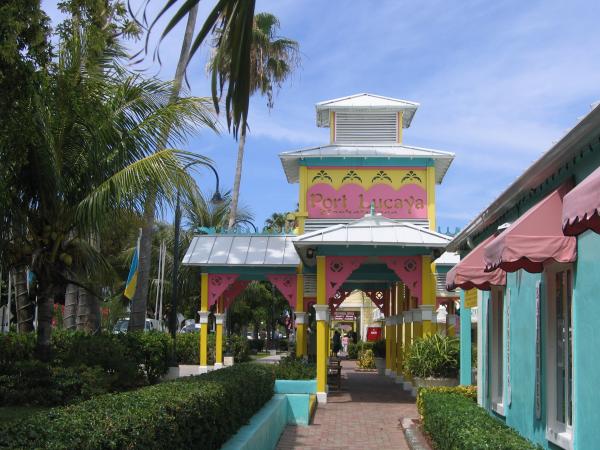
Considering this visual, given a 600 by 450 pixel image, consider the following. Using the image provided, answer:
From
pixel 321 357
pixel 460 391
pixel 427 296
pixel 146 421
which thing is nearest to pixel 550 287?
pixel 146 421

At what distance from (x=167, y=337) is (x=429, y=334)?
303 inches

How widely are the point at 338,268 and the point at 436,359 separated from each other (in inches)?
122

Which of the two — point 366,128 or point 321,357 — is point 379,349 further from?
point 321,357

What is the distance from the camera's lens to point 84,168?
1361cm

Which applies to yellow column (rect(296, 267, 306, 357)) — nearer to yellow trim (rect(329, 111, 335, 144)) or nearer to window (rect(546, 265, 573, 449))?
yellow trim (rect(329, 111, 335, 144))

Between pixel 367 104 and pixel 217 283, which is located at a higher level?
pixel 367 104

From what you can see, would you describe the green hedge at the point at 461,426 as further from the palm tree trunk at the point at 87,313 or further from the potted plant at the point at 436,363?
the palm tree trunk at the point at 87,313

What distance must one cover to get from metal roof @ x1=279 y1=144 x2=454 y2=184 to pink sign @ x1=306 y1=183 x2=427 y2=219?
2.86 ft

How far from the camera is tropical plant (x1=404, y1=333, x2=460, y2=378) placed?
54.1 feet

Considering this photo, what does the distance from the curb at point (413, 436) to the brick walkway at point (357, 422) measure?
13 centimetres

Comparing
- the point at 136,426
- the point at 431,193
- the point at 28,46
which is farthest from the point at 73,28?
the point at 431,193

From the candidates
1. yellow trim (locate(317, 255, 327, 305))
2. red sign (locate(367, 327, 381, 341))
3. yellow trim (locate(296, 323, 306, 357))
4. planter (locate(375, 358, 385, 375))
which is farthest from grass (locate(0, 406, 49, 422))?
red sign (locate(367, 327, 381, 341))

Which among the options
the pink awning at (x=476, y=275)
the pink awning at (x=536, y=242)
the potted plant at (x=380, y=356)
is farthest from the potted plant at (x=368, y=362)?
the pink awning at (x=536, y=242)

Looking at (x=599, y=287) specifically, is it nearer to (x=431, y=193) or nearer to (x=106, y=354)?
(x=106, y=354)
